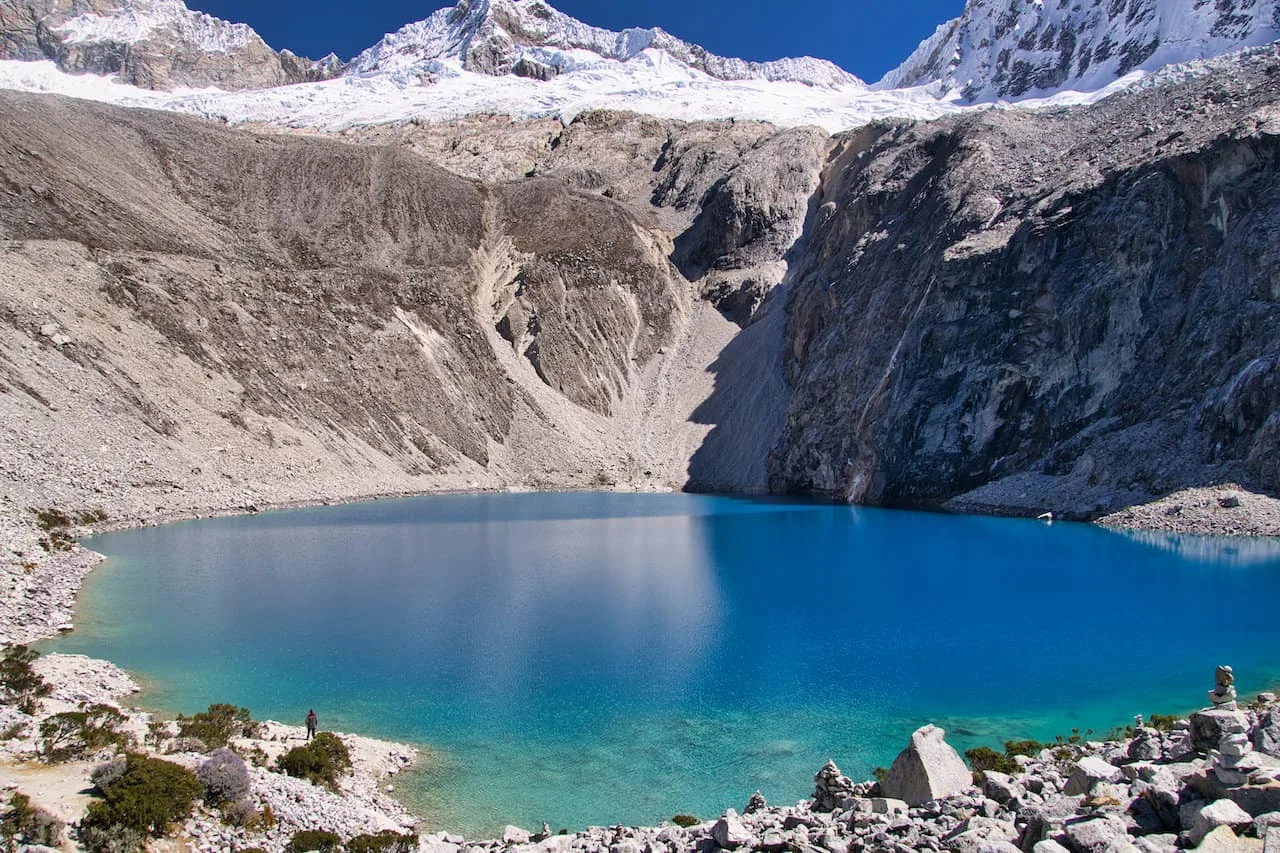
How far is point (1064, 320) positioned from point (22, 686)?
5254 centimetres

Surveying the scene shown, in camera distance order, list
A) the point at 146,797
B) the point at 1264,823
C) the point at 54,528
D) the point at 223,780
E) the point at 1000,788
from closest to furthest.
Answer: the point at 1264,823 < the point at 1000,788 < the point at 146,797 < the point at 223,780 < the point at 54,528

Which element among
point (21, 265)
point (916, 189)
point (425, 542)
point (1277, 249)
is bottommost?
point (425, 542)

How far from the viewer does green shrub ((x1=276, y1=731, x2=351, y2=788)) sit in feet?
45.1

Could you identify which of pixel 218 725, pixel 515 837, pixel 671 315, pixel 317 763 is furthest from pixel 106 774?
pixel 671 315

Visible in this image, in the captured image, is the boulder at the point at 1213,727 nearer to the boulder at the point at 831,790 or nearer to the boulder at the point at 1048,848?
the boulder at the point at 1048,848

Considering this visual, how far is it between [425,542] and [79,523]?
14236 mm

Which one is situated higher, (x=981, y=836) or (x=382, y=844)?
(x=981, y=836)

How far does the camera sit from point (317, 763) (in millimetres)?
13898

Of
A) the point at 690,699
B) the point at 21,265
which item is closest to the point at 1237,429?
the point at 690,699

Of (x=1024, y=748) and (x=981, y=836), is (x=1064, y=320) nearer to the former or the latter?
(x=1024, y=748)

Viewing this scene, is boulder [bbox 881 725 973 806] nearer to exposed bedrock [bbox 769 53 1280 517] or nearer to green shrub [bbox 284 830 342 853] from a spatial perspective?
green shrub [bbox 284 830 342 853]

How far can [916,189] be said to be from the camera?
7181cm

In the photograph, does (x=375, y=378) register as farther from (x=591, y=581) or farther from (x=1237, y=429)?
(x=1237, y=429)

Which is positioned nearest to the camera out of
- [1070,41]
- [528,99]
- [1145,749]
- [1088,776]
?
[1088,776]
